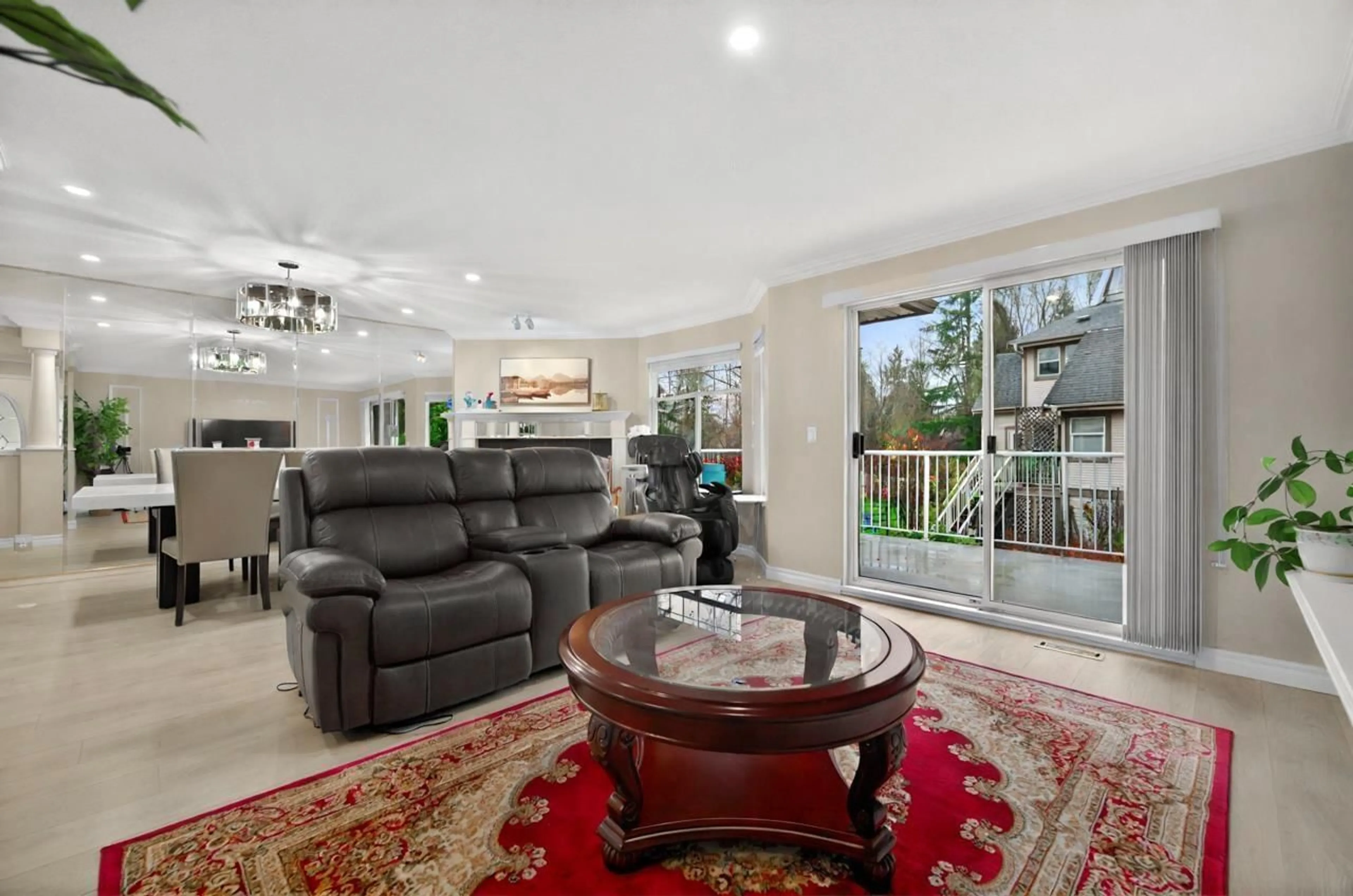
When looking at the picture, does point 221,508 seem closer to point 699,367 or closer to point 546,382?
point 546,382

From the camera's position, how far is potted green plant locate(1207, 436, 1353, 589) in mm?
2105

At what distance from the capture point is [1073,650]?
3.12m

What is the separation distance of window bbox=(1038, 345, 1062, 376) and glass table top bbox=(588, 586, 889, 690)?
9.30ft

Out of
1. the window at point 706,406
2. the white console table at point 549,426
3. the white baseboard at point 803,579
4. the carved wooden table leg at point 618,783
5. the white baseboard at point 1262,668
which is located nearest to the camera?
the carved wooden table leg at point 618,783

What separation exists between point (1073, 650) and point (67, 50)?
3.97 meters

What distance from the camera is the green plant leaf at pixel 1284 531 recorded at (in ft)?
7.51

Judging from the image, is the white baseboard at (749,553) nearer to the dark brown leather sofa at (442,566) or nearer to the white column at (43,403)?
the dark brown leather sofa at (442,566)

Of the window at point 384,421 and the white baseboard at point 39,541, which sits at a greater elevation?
the window at point 384,421

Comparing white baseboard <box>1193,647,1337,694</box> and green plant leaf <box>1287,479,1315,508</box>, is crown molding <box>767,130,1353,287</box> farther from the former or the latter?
white baseboard <box>1193,647,1337,694</box>

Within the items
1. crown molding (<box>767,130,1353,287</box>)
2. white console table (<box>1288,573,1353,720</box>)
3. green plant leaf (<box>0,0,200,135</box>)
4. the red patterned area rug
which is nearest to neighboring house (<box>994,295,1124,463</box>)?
crown molding (<box>767,130,1353,287</box>)

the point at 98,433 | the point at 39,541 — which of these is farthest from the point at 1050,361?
the point at 39,541

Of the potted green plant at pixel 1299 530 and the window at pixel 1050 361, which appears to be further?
the window at pixel 1050 361

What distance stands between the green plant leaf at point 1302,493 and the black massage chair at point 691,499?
2942 mm

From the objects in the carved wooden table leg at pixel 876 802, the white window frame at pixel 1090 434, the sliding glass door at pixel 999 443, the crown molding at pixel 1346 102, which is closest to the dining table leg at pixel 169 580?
the carved wooden table leg at pixel 876 802
